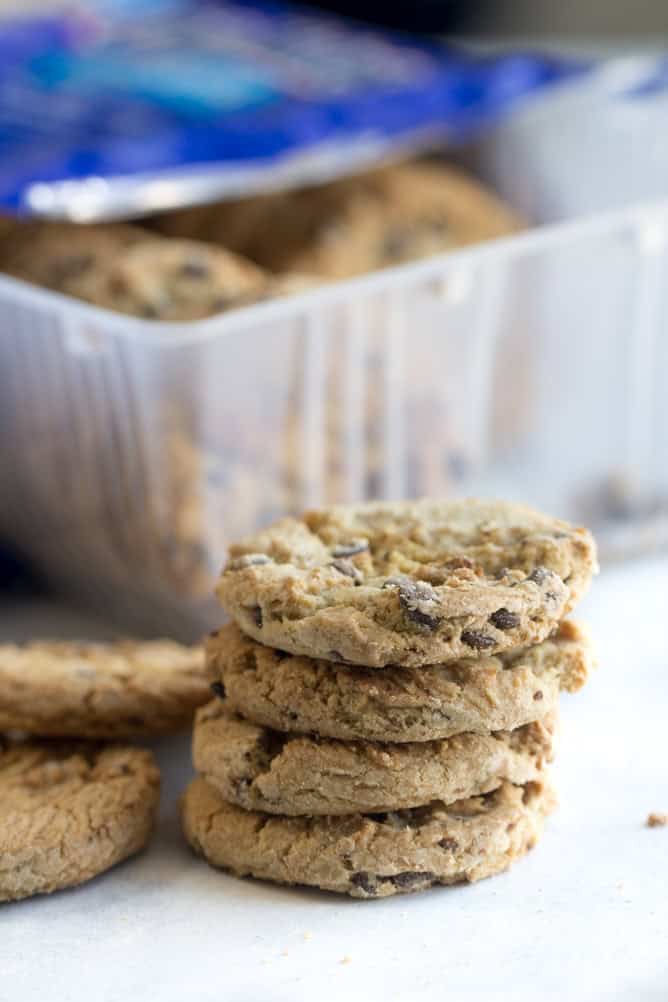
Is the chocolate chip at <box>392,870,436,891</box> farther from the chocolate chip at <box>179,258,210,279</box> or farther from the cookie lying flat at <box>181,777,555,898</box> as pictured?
the chocolate chip at <box>179,258,210,279</box>

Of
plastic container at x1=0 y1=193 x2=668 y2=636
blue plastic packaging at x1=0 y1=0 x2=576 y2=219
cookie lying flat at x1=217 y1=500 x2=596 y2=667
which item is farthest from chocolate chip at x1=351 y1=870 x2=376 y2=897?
blue plastic packaging at x1=0 y1=0 x2=576 y2=219

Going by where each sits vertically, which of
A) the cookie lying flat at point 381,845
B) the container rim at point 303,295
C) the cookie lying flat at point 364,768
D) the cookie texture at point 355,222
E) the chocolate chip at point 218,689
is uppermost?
the cookie texture at point 355,222

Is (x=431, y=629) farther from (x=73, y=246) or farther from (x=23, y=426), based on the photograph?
(x=73, y=246)

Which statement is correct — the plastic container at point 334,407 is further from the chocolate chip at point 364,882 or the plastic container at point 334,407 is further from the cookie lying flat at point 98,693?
the chocolate chip at point 364,882

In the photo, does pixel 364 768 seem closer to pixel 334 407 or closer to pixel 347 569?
pixel 347 569

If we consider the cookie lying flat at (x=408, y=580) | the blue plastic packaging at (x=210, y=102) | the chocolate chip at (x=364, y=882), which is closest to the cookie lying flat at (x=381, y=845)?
the chocolate chip at (x=364, y=882)
